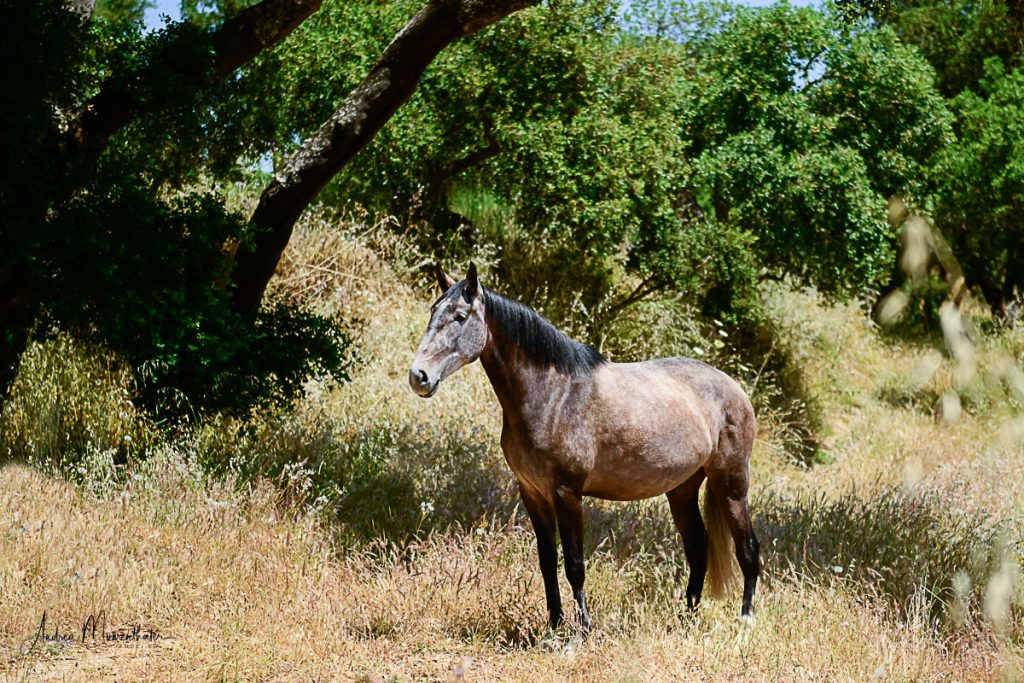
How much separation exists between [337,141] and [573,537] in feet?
15.2

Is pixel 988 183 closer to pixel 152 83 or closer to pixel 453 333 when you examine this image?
pixel 152 83

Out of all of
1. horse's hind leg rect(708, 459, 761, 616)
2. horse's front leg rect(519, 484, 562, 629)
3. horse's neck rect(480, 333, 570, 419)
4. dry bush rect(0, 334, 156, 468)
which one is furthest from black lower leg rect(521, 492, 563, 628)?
dry bush rect(0, 334, 156, 468)

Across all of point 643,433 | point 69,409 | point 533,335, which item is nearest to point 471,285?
point 533,335

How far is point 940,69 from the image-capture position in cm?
1852

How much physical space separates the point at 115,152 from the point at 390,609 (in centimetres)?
432

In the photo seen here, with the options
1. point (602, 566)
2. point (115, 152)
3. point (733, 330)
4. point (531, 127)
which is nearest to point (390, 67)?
point (115, 152)

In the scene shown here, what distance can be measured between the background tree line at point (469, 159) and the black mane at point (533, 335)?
122 inches

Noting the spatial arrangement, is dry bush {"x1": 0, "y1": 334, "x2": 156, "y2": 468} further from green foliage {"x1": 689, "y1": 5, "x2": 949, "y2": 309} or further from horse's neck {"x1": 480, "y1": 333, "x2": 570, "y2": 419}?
green foliage {"x1": 689, "y1": 5, "x2": 949, "y2": 309}

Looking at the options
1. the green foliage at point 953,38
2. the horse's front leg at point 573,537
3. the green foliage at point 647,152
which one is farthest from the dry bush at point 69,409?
the green foliage at point 953,38

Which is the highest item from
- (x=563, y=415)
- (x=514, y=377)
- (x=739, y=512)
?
(x=514, y=377)

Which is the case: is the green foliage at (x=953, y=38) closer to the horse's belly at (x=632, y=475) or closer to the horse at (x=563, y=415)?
the horse at (x=563, y=415)

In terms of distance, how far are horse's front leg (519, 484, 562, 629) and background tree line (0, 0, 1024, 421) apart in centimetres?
317

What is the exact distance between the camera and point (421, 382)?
4.47 m

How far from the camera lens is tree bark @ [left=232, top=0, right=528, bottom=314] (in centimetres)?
821
